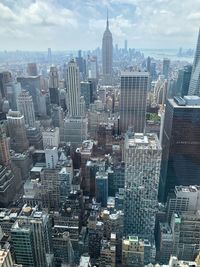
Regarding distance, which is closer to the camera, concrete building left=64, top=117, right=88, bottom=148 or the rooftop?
the rooftop

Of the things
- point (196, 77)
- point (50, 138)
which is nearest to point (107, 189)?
point (50, 138)

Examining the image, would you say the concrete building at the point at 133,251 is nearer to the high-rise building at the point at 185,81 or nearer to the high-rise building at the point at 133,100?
the high-rise building at the point at 133,100

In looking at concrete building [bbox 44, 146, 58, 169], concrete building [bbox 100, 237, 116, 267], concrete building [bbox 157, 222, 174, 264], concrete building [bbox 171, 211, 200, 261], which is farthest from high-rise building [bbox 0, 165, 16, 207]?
concrete building [bbox 171, 211, 200, 261]

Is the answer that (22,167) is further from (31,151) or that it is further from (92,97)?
(92,97)

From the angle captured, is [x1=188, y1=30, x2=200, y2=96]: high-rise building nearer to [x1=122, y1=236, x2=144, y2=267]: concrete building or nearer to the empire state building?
[x1=122, y1=236, x2=144, y2=267]: concrete building

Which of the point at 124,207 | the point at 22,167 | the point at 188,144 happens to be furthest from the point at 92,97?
the point at 124,207

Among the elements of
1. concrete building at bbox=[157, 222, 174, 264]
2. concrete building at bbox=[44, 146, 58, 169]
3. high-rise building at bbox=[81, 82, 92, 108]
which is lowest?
concrete building at bbox=[157, 222, 174, 264]
